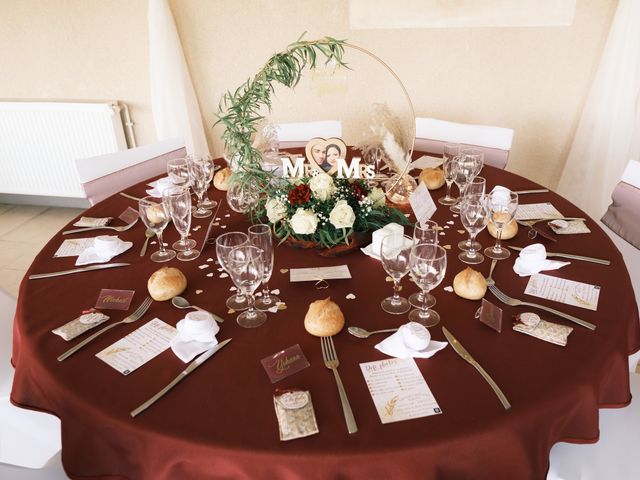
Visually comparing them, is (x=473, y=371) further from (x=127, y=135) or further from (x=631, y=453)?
(x=127, y=135)

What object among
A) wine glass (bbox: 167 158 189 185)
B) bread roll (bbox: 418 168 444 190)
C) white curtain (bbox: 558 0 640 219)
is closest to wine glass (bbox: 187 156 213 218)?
wine glass (bbox: 167 158 189 185)

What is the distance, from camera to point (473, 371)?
1070 millimetres

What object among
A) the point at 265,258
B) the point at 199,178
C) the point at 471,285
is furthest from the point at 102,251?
the point at 471,285

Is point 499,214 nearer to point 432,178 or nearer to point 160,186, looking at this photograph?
point 432,178

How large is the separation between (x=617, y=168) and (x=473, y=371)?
8.41 ft

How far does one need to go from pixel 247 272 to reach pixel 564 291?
0.84 meters

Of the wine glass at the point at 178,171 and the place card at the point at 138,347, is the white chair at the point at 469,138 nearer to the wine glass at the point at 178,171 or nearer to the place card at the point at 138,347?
the wine glass at the point at 178,171

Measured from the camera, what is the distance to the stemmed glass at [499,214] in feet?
4.94

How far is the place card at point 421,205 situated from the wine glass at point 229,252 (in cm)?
58

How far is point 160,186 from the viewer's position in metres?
2.07

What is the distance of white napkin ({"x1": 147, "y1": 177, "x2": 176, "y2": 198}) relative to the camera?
2046 mm

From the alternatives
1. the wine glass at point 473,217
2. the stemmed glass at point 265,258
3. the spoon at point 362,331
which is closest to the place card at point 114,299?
the stemmed glass at point 265,258

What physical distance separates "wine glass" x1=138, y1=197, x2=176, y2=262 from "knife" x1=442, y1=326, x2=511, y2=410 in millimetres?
883

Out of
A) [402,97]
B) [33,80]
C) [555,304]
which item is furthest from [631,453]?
[33,80]
